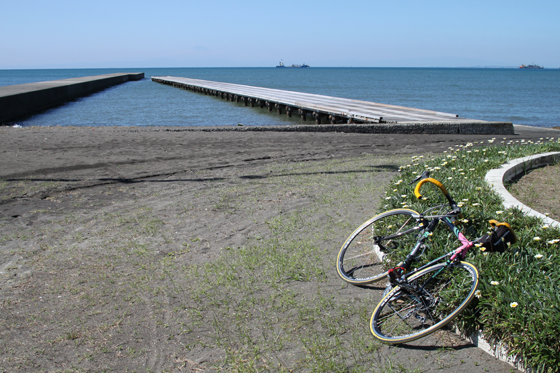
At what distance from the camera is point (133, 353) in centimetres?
340

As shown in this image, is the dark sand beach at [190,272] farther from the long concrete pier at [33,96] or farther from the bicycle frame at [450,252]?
the long concrete pier at [33,96]

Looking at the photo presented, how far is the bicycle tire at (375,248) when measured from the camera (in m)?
4.33

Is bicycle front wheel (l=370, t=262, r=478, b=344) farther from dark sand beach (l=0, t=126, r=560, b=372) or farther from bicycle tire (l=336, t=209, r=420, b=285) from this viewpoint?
bicycle tire (l=336, t=209, r=420, b=285)

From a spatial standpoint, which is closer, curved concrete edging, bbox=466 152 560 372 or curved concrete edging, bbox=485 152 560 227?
curved concrete edging, bbox=466 152 560 372

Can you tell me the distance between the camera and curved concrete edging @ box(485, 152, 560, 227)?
16.6ft

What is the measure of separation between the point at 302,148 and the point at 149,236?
7.44 m

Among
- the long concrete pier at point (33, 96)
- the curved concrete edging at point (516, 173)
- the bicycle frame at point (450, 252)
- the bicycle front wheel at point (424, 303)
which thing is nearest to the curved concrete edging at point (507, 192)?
the curved concrete edging at point (516, 173)

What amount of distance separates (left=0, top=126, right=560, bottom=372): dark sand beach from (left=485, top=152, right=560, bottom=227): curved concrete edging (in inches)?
71.2

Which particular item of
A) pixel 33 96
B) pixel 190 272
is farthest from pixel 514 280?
pixel 33 96

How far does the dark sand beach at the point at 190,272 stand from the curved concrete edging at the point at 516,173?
1.81 meters

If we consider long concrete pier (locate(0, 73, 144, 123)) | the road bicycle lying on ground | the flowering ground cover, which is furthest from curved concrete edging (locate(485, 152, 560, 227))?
long concrete pier (locate(0, 73, 144, 123))

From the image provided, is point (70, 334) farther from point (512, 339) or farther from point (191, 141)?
point (191, 141)

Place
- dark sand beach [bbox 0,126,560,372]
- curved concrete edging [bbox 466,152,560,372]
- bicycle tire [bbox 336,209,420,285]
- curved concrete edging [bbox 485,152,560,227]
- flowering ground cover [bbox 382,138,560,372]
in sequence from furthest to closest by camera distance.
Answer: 1. curved concrete edging [bbox 485,152,560,227]
2. bicycle tire [bbox 336,209,420,285]
3. dark sand beach [bbox 0,126,560,372]
4. curved concrete edging [bbox 466,152,560,372]
5. flowering ground cover [bbox 382,138,560,372]

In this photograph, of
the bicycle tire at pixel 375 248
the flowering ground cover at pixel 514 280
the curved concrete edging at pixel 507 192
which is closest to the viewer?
the flowering ground cover at pixel 514 280
